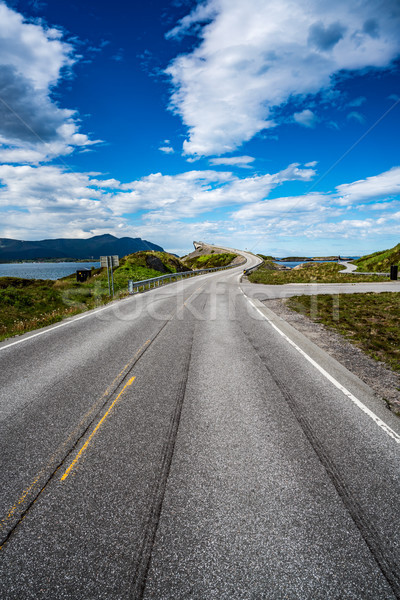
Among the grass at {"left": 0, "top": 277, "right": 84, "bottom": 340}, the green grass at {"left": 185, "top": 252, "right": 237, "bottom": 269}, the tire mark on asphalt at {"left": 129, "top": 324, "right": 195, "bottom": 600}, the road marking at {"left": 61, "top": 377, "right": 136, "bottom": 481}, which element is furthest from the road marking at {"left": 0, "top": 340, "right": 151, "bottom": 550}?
the green grass at {"left": 185, "top": 252, "right": 237, "bottom": 269}

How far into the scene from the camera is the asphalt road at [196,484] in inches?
106

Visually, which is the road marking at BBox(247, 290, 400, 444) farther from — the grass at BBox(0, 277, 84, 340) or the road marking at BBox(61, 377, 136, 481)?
the grass at BBox(0, 277, 84, 340)

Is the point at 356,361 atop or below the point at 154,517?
atop

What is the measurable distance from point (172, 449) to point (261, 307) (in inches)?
542

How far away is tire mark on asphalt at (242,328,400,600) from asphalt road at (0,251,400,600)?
2cm

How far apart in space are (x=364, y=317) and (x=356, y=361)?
626 centimetres

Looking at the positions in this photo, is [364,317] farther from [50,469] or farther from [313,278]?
[313,278]

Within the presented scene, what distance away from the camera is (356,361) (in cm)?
827

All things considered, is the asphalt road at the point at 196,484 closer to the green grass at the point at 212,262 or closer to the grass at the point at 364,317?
the grass at the point at 364,317

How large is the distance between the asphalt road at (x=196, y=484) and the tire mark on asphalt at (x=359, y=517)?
2 centimetres

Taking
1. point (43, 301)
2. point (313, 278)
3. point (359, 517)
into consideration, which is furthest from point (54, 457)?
point (313, 278)

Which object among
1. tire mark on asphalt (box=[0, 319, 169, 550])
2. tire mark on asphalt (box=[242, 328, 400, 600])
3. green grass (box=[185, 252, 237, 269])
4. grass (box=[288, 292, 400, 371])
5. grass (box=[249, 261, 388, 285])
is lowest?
tire mark on asphalt (box=[242, 328, 400, 600])

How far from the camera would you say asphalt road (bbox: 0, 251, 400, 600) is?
2.68m

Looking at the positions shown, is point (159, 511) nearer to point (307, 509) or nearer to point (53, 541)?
point (53, 541)
